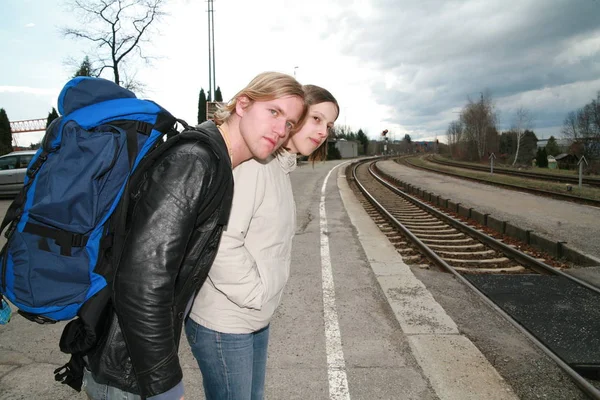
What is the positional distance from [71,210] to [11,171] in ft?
56.5

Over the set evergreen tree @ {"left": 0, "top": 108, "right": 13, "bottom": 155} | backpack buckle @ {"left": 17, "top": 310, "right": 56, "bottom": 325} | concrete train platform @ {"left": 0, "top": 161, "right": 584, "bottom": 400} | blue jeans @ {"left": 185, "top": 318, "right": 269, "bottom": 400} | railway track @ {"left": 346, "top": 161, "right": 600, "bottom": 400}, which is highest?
evergreen tree @ {"left": 0, "top": 108, "right": 13, "bottom": 155}

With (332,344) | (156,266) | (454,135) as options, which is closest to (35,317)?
(156,266)

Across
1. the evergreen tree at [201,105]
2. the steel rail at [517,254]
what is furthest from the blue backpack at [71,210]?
the evergreen tree at [201,105]

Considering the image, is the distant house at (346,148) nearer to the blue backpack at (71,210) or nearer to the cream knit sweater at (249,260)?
the cream knit sweater at (249,260)

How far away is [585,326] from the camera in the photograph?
432 centimetres

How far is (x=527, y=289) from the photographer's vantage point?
550cm

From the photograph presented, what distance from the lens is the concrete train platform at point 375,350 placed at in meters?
3.06

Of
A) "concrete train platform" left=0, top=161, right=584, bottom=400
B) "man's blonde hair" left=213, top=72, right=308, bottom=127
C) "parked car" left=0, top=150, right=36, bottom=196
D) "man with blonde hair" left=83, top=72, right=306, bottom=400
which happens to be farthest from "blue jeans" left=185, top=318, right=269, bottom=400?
"parked car" left=0, top=150, right=36, bottom=196

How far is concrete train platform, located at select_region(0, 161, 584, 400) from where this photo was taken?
10.0ft

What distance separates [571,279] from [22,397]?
21.3ft

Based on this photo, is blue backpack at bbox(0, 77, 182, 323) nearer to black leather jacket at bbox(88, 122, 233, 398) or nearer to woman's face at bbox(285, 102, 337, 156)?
black leather jacket at bbox(88, 122, 233, 398)

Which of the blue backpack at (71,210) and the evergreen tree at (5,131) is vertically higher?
the evergreen tree at (5,131)

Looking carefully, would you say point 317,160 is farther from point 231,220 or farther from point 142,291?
point 142,291

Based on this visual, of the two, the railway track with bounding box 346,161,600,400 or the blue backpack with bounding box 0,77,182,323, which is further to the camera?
the railway track with bounding box 346,161,600,400
